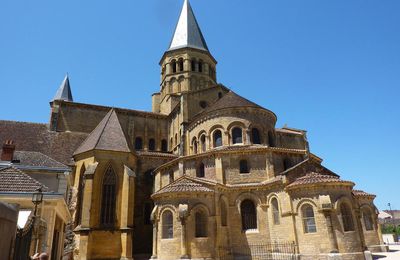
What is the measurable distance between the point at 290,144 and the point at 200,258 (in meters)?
21.1

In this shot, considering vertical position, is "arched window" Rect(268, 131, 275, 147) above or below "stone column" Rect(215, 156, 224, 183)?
above

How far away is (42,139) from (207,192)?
17818mm

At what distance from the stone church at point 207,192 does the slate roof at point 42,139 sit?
0.32ft

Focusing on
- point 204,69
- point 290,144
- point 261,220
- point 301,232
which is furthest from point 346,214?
point 204,69

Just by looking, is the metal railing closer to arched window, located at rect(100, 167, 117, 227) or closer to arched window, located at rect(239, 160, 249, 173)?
arched window, located at rect(239, 160, 249, 173)

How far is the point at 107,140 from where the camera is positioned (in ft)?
83.9

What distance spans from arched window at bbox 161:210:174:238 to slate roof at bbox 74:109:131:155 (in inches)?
292

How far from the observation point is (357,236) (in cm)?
1852

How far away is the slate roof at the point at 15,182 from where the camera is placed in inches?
470

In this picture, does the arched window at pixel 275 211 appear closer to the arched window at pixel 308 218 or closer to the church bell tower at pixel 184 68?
the arched window at pixel 308 218

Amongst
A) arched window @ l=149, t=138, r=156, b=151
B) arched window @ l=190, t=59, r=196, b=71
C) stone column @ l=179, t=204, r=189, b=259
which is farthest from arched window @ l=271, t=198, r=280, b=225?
arched window @ l=190, t=59, r=196, b=71

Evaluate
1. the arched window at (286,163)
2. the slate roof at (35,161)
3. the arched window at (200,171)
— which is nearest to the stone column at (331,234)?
the arched window at (286,163)

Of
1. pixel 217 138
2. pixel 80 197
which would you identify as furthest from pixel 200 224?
pixel 80 197

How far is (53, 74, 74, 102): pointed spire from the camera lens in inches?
1544
